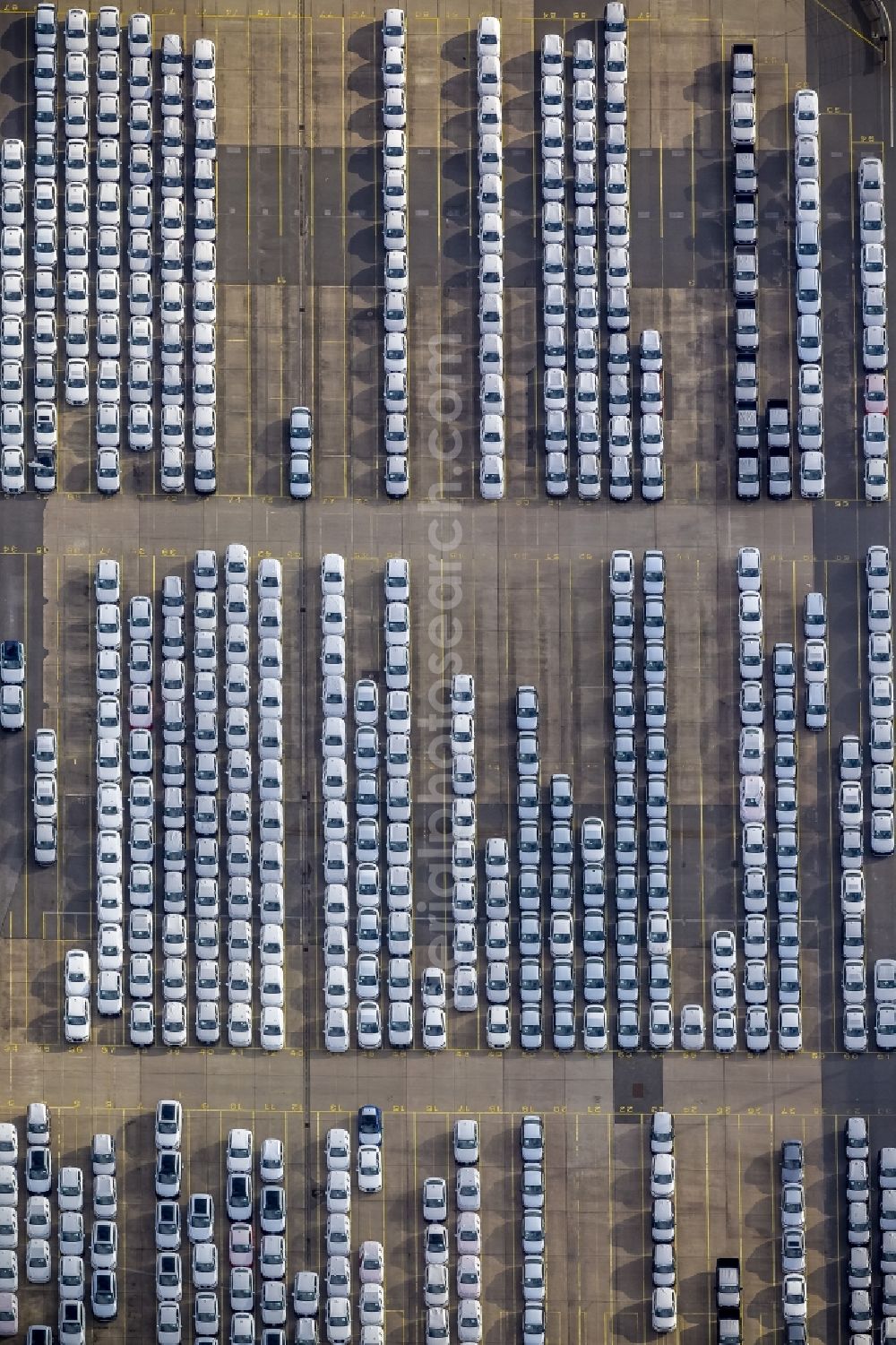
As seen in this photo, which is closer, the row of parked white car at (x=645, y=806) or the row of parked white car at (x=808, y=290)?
the row of parked white car at (x=645, y=806)

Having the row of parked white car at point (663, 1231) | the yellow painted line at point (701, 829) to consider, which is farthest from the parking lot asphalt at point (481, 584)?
the row of parked white car at point (663, 1231)

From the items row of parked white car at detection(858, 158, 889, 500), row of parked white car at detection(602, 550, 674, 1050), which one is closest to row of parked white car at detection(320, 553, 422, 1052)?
row of parked white car at detection(602, 550, 674, 1050)

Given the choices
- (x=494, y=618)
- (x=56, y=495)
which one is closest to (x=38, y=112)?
(x=56, y=495)

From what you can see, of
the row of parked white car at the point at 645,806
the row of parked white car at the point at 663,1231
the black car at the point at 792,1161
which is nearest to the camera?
the row of parked white car at the point at 663,1231

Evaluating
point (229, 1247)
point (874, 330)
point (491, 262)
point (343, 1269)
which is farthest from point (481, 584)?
point (229, 1247)

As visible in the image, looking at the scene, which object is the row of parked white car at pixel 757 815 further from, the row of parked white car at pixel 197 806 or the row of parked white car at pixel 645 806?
the row of parked white car at pixel 197 806
